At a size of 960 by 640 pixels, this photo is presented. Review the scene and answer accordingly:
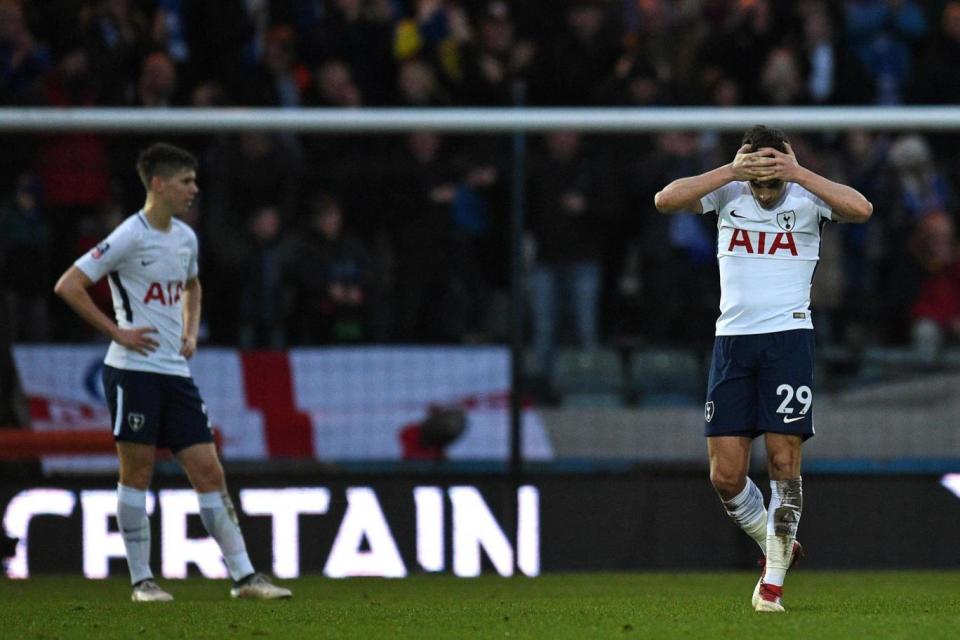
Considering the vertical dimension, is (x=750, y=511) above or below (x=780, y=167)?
below

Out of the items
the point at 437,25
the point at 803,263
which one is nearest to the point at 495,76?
the point at 437,25

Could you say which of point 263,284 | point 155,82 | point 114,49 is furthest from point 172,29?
point 263,284

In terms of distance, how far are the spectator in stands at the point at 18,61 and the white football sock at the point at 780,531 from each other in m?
6.39

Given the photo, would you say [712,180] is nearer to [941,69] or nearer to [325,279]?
[325,279]

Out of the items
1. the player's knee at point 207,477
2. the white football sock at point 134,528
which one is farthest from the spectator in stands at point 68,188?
the player's knee at point 207,477

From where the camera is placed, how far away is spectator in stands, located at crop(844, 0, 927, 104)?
12.6 meters

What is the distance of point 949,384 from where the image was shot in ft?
33.8

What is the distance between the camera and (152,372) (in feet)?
25.6

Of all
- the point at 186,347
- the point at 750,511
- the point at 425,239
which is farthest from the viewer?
the point at 425,239

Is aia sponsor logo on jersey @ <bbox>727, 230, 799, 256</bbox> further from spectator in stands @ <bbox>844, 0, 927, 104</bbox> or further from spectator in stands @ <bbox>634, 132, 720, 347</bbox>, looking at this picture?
spectator in stands @ <bbox>844, 0, 927, 104</bbox>

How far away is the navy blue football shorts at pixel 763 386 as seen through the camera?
21.9 feet

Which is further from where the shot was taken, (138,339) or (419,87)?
(419,87)

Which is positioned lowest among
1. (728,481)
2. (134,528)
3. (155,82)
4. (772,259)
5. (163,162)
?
(134,528)

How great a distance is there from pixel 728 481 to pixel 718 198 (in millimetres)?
1164
